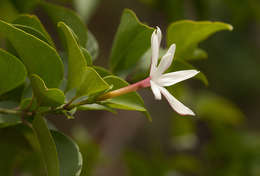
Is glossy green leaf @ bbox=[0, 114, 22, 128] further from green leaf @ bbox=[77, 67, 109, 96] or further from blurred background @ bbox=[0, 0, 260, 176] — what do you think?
blurred background @ bbox=[0, 0, 260, 176]

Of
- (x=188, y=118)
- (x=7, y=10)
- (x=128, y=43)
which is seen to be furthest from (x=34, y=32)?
(x=188, y=118)

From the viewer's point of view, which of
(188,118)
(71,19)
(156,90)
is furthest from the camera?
(188,118)

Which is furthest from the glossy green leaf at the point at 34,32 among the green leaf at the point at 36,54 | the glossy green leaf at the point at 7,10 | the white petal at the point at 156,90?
the glossy green leaf at the point at 7,10

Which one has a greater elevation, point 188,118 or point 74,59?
point 74,59

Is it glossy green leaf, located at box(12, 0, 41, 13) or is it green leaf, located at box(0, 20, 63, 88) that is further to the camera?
glossy green leaf, located at box(12, 0, 41, 13)

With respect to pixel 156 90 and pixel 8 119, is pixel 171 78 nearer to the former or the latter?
pixel 156 90

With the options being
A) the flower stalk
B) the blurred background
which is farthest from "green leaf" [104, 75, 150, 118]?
the blurred background
